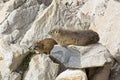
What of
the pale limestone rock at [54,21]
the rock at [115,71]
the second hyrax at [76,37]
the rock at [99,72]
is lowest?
the rock at [115,71]

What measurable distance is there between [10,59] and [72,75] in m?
1.19

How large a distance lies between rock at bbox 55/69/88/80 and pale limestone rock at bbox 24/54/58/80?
185mm

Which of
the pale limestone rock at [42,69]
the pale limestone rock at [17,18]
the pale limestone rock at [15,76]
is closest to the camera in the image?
the pale limestone rock at [42,69]

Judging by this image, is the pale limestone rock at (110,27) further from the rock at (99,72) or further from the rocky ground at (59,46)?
the rock at (99,72)

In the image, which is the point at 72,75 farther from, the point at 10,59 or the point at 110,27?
the point at 110,27

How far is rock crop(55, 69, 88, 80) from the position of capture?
6395mm

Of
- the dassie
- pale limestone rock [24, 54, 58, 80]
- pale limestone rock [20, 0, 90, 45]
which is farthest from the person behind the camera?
pale limestone rock [20, 0, 90, 45]

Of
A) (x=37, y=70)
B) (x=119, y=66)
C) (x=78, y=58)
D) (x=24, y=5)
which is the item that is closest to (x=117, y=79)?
(x=119, y=66)

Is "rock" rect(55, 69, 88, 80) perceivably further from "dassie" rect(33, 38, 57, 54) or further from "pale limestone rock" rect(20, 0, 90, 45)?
"pale limestone rock" rect(20, 0, 90, 45)

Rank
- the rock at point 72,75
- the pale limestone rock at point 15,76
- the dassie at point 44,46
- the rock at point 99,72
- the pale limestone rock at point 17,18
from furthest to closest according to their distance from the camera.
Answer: the pale limestone rock at point 17,18
the dassie at point 44,46
the pale limestone rock at point 15,76
the rock at point 99,72
the rock at point 72,75

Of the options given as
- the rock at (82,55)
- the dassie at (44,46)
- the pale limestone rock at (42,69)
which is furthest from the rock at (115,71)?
the dassie at (44,46)

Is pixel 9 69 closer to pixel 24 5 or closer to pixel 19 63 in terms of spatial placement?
pixel 19 63

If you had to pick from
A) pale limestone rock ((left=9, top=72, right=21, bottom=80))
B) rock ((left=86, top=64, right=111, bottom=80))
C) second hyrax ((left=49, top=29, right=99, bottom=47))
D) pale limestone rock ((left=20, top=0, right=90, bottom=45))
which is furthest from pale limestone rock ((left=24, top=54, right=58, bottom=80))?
pale limestone rock ((left=20, top=0, right=90, bottom=45))

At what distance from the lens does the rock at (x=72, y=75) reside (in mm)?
6395
